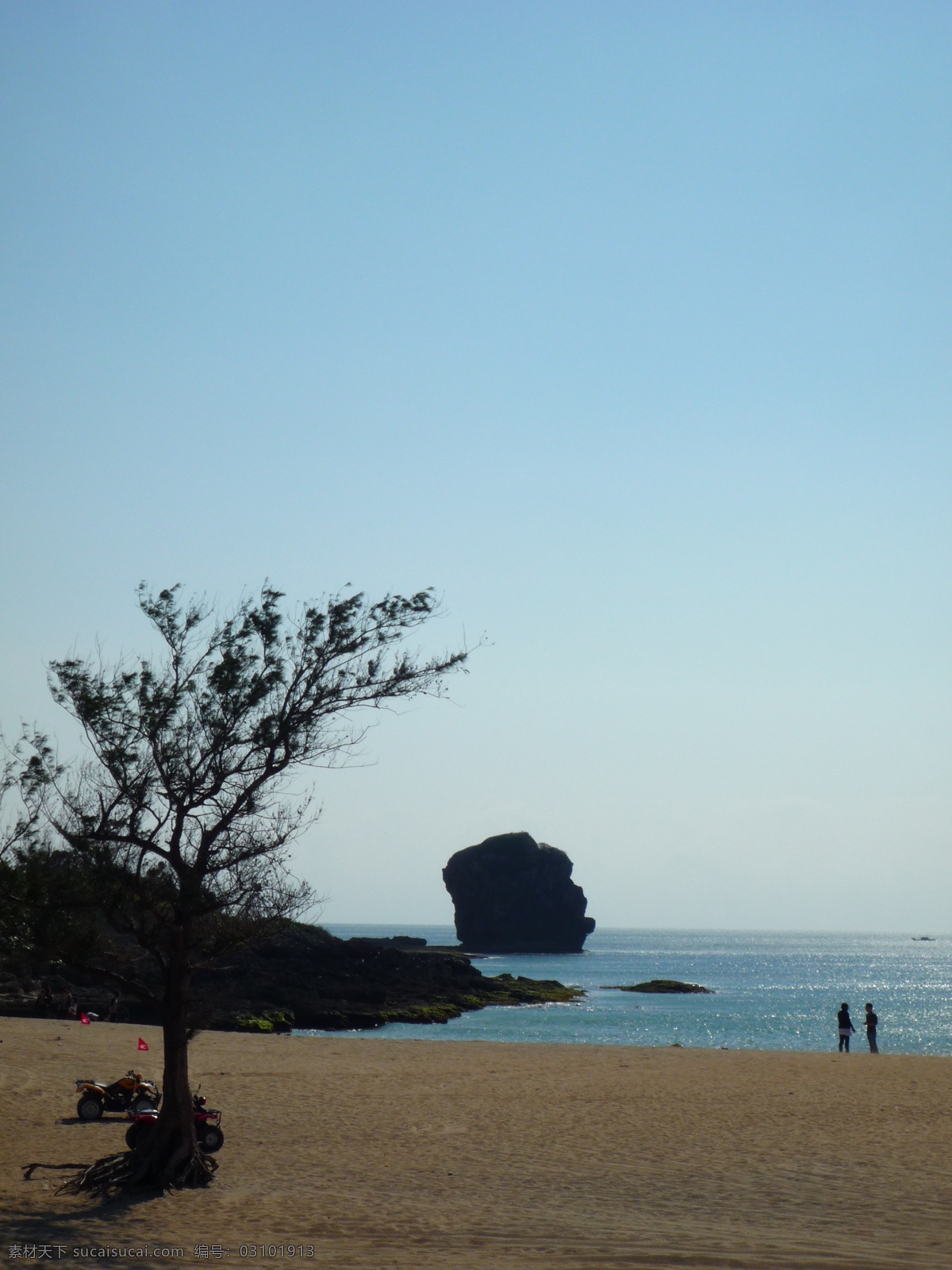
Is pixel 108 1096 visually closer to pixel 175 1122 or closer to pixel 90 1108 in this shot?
pixel 90 1108

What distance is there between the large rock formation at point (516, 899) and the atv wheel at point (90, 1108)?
5177 inches

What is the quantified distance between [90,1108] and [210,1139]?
4.26 metres

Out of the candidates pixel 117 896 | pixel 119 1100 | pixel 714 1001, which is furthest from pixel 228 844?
pixel 714 1001

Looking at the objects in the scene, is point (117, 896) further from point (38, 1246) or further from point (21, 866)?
point (38, 1246)

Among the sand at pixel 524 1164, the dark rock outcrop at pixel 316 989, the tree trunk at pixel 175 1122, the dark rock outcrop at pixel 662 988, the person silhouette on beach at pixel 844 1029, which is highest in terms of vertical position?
the tree trunk at pixel 175 1122

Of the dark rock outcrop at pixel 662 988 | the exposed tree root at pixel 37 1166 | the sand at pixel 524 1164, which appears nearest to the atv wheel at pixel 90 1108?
the sand at pixel 524 1164

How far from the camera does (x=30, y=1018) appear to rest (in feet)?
119

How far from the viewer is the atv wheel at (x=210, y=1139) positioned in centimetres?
1467

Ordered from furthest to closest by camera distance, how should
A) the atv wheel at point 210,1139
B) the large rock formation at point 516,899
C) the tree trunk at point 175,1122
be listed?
the large rock formation at point 516,899, the atv wheel at point 210,1139, the tree trunk at point 175,1122

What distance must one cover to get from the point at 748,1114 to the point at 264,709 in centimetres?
1258

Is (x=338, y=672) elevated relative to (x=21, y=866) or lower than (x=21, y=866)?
elevated

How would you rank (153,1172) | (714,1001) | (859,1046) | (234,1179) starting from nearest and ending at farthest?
(153,1172)
(234,1179)
(859,1046)
(714,1001)

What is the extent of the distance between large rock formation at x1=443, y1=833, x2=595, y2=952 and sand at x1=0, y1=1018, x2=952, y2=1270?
122203 millimetres

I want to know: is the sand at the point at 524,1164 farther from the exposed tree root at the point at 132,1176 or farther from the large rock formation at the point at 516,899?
the large rock formation at the point at 516,899
